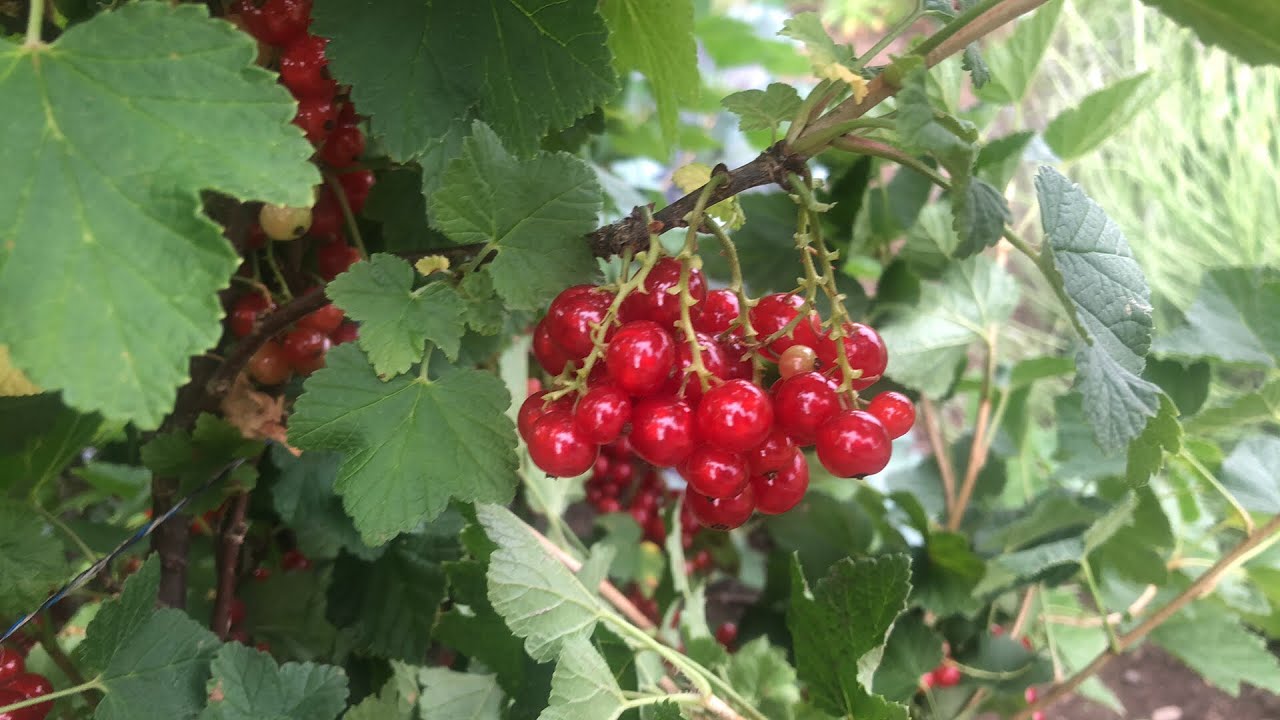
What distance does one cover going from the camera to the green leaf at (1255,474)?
86cm

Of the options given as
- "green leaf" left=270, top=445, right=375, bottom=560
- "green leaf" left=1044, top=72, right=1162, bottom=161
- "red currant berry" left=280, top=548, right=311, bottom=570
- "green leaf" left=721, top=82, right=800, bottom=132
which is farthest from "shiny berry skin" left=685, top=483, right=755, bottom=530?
"green leaf" left=1044, top=72, right=1162, bottom=161

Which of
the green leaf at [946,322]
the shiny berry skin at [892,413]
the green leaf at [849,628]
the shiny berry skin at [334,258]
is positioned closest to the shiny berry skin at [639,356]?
the shiny berry skin at [892,413]

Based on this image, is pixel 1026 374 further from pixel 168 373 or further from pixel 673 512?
pixel 168 373

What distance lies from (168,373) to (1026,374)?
0.99m

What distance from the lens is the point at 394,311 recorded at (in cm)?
45

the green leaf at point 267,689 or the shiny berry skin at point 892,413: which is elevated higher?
the shiny berry skin at point 892,413

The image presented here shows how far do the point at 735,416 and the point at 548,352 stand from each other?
0.14m

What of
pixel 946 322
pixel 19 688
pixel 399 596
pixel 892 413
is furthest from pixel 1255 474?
pixel 19 688

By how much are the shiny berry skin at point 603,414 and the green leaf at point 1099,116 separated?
687mm

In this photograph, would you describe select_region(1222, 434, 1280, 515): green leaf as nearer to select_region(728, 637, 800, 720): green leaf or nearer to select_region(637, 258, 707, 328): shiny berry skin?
select_region(728, 637, 800, 720): green leaf

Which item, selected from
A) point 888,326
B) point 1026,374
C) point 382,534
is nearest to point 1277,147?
point 1026,374

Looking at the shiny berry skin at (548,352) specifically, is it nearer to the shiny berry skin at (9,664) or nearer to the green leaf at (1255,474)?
the shiny berry skin at (9,664)

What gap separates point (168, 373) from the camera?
1.05 feet

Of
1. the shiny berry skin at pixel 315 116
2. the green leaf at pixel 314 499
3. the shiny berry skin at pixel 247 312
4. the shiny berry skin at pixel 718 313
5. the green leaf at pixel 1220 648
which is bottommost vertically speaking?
the green leaf at pixel 1220 648
